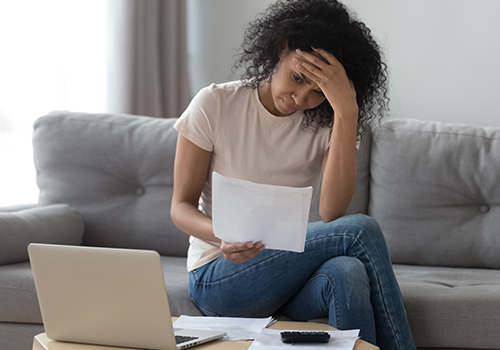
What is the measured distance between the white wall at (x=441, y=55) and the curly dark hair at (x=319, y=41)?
1.02 metres

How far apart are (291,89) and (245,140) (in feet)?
0.61

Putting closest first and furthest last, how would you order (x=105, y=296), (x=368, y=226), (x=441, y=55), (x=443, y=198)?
(x=105, y=296) < (x=368, y=226) < (x=443, y=198) < (x=441, y=55)

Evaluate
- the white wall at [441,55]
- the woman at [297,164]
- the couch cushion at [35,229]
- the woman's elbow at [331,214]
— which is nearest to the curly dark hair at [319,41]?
the woman at [297,164]

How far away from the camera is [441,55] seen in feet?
7.17

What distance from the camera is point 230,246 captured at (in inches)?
38.6

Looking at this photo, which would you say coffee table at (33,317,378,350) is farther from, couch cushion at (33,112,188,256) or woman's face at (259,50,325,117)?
couch cushion at (33,112,188,256)

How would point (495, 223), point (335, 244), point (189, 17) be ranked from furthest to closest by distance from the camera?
point (189, 17)
point (495, 223)
point (335, 244)

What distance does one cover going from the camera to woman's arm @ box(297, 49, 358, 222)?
1139mm

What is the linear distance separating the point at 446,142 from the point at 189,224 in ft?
3.30

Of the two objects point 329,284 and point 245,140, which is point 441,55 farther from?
point 329,284

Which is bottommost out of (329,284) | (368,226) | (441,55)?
(329,284)

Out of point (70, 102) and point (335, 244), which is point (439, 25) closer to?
point (335, 244)

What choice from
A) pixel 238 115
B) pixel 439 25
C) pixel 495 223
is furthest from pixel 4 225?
pixel 439 25

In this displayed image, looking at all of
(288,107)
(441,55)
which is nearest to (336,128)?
(288,107)
